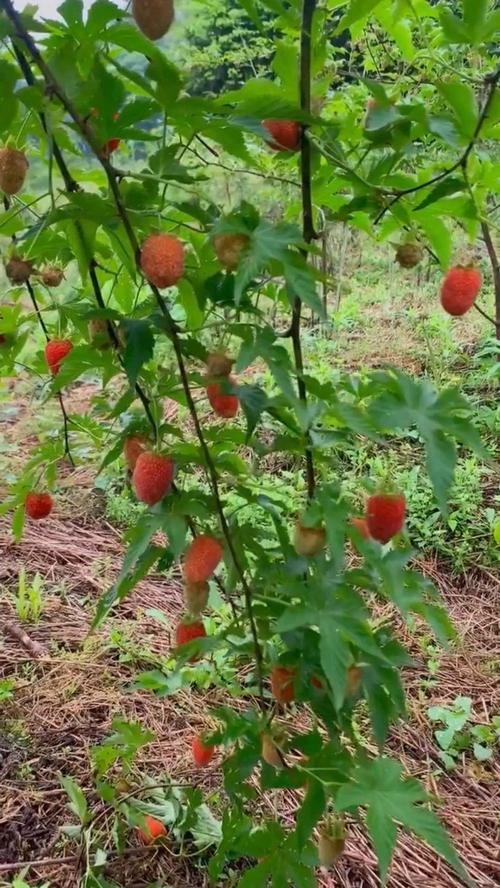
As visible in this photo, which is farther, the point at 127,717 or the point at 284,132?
the point at 127,717

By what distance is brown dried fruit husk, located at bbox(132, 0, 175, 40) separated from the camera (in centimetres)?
72

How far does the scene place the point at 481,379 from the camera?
10.6ft

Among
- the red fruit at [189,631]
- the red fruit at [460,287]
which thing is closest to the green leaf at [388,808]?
the red fruit at [189,631]

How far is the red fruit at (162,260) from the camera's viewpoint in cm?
75

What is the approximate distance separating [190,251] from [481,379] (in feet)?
7.93

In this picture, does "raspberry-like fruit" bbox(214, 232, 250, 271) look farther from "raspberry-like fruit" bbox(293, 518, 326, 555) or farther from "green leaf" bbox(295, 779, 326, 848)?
"green leaf" bbox(295, 779, 326, 848)

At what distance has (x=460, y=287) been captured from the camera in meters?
0.96

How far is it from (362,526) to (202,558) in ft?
0.65

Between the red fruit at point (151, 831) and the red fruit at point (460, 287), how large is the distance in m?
1.02

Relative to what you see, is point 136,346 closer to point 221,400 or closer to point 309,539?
A: point 221,400

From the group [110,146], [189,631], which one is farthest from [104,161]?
[189,631]

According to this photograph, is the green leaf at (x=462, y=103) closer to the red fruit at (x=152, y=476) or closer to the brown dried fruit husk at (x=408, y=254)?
the brown dried fruit husk at (x=408, y=254)

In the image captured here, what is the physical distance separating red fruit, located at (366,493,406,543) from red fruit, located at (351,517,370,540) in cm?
2

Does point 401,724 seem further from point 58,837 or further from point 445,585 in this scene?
point 58,837
